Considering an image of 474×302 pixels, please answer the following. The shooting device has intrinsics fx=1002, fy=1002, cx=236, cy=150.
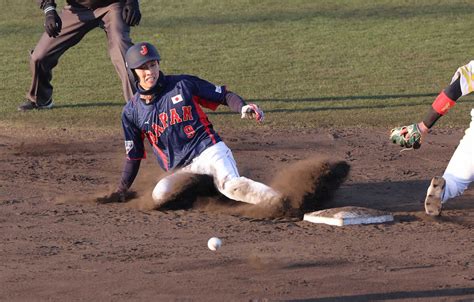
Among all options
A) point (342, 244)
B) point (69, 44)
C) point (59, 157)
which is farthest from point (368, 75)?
point (342, 244)

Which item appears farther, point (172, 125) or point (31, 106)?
point (31, 106)

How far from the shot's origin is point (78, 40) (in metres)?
10.8

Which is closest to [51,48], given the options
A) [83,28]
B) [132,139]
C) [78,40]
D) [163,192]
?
[78,40]

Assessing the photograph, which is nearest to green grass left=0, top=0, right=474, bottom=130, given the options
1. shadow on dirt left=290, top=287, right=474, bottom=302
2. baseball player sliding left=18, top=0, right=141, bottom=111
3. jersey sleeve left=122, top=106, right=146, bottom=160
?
baseball player sliding left=18, top=0, right=141, bottom=111

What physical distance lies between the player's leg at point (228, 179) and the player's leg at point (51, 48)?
11.0ft

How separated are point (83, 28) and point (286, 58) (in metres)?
4.35

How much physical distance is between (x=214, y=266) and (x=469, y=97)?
6.92 m

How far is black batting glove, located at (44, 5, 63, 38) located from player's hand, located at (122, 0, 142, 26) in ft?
2.47

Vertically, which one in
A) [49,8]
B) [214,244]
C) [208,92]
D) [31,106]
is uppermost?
[49,8]

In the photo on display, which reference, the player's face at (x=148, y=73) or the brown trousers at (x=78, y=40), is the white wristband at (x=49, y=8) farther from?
the player's face at (x=148, y=73)

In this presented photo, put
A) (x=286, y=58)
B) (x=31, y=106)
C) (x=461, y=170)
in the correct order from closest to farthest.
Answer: (x=461, y=170)
(x=31, y=106)
(x=286, y=58)

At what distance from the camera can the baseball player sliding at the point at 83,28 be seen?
10.0m

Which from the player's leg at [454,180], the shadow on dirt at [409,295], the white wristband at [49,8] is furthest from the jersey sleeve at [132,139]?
the white wristband at [49,8]

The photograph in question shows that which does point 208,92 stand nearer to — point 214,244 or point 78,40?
point 214,244
